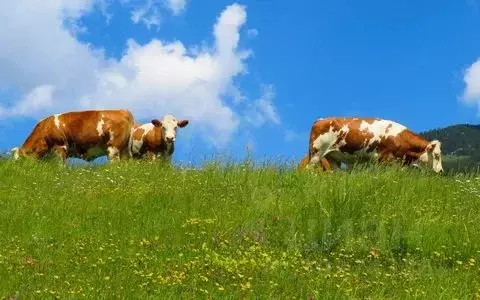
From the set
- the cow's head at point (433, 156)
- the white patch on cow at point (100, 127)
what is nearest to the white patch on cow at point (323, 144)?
the cow's head at point (433, 156)

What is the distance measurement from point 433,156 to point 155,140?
10691 mm

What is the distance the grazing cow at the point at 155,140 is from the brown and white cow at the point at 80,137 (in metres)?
A: 2.48

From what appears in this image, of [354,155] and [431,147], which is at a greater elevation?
[431,147]

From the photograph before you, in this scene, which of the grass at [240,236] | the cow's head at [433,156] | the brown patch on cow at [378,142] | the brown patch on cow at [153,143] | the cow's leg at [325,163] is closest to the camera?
the grass at [240,236]

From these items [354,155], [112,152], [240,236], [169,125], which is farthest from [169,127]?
[240,236]

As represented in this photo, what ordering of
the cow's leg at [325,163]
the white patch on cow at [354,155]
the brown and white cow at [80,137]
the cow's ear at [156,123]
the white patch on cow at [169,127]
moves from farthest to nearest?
1. the cow's ear at [156,123]
2. the white patch on cow at [169,127]
3. the cow's leg at [325,163]
4. the brown and white cow at [80,137]
5. the white patch on cow at [354,155]

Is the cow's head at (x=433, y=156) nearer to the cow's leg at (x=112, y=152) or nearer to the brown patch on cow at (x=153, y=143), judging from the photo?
the brown patch on cow at (x=153, y=143)

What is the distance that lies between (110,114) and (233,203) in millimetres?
13158

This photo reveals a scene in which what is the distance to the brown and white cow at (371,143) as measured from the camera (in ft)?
75.9

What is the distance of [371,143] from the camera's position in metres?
23.1

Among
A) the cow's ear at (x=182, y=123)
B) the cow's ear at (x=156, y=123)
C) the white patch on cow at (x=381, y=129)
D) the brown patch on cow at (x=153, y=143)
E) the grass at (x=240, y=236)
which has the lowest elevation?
the grass at (x=240, y=236)

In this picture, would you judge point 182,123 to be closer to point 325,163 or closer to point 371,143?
point 325,163

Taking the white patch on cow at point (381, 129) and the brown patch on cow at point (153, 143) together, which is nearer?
the white patch on cow at point (381, 129)

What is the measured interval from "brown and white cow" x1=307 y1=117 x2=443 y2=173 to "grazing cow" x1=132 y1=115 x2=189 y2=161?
230 inches
